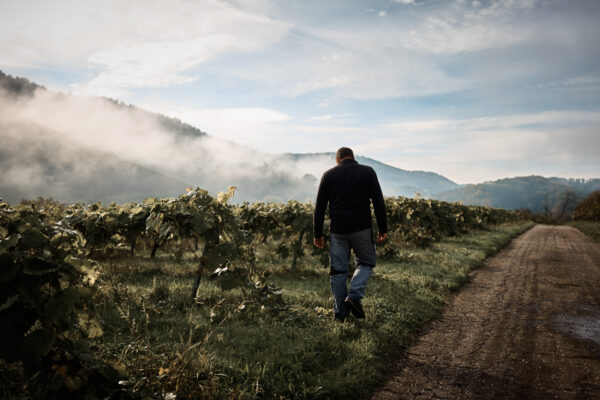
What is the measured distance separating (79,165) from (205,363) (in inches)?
8251

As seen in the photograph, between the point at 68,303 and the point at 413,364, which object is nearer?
the point at 68,303

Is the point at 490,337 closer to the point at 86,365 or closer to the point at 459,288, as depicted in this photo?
the point at 459,288

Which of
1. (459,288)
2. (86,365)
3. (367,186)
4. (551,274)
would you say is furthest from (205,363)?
(551,274)

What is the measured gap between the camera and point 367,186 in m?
4.74

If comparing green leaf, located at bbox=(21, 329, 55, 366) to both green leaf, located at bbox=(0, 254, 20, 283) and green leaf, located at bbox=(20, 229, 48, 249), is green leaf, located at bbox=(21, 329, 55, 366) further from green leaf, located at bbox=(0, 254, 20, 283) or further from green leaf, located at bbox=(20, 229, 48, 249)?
green leaf, located at bbox=(20, 229, 48, 249)

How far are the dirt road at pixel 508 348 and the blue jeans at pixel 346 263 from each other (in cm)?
102

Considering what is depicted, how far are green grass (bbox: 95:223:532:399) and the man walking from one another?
1.47 ft

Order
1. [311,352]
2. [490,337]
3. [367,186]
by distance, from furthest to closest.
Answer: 1. [367,186]
2. [490,337]
3. [311,352]

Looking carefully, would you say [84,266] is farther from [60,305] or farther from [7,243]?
[7,243]

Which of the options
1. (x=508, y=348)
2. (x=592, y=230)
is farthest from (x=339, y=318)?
(x=592, y=230)

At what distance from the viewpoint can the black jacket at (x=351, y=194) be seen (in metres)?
4.63

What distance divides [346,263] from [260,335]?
5.05 ft

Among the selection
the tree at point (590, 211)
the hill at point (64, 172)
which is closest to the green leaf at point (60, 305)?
the tree at point (590, 211)

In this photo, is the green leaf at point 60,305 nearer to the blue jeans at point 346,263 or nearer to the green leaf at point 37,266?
the green leaf at point 37,266
